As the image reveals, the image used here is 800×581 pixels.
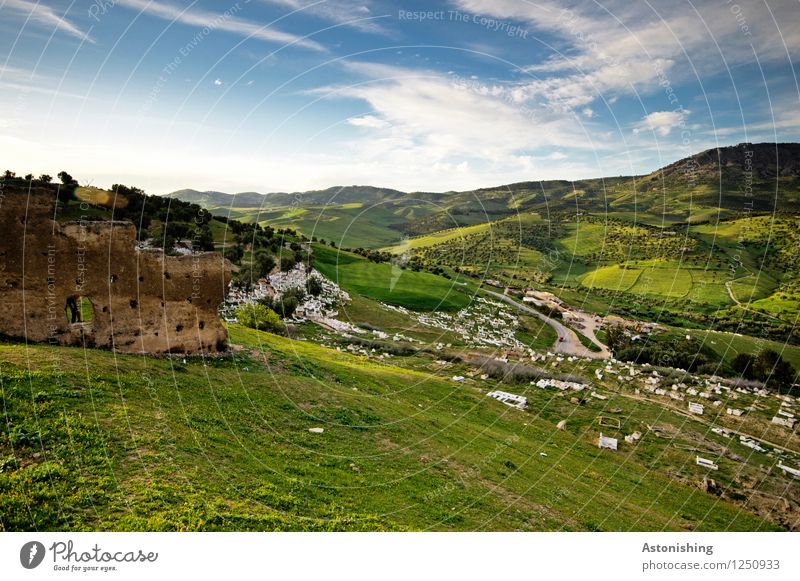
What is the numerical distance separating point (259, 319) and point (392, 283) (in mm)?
→ 41703

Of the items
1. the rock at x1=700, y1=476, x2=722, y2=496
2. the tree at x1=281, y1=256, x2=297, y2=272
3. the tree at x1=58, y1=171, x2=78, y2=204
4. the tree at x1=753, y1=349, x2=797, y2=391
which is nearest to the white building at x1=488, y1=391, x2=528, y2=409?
the rock at x1=700, y1=476, x2=722, y2=496

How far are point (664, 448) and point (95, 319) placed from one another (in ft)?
98.3

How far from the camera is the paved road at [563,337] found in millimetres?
56550

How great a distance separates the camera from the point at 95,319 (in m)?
16.7

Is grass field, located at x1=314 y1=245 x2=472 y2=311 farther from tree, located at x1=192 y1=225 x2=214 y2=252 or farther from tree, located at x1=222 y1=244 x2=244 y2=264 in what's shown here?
tree, located at x1=192 y1=225 x2=214 y2=252

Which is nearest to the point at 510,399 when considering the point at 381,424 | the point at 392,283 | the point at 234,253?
the point at 381,424

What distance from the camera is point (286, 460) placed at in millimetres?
13234

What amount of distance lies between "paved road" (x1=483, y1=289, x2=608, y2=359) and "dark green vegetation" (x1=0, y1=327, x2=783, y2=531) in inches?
1298

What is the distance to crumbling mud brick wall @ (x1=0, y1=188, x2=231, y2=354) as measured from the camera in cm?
1532

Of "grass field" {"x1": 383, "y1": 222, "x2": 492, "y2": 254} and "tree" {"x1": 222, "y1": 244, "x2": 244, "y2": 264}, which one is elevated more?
"grass field" {"x1": 383, "y1": 222, "x2": 492, "y2": 254}

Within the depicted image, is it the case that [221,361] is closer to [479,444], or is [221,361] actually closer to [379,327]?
[479,444]

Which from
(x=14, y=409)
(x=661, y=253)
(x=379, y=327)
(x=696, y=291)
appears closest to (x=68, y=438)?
Answer: (x=14, y=409)

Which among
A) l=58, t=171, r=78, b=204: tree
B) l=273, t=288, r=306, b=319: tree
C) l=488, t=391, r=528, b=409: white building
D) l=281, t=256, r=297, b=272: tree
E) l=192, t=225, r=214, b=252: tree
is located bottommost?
l=488, t=391, r=528, b=409: white building

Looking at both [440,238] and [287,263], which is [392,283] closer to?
[287,263]
